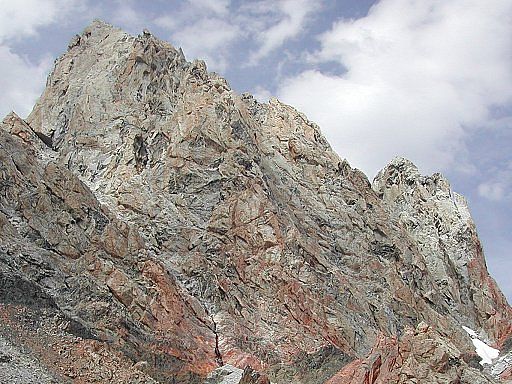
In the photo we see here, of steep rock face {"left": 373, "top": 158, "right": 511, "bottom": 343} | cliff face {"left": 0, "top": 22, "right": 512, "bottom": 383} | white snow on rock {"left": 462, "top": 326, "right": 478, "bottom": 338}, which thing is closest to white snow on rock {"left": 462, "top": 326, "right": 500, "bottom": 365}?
white snow on rock {"left": 462, "top": 326, "right": 478, "bottom": 338}

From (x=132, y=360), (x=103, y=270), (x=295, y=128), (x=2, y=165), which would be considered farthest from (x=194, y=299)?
(x=295, y=128)

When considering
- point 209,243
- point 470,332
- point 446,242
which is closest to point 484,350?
point 470,332

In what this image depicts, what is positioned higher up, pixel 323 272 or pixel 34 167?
pixel 323 272

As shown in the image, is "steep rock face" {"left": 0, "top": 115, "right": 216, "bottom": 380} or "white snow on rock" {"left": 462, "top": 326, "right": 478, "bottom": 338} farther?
"white snow on rock" {"left": 462, "top": 326, "right": 478, "bottom": 338}

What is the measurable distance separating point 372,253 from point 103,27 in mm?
53641

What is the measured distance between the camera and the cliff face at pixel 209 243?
151 feet

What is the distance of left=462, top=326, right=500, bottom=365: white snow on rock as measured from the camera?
78.2 metres

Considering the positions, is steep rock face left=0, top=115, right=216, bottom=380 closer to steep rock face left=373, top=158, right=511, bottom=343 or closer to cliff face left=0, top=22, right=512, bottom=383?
cliff face left=0, top=22, right=512, bottom=383

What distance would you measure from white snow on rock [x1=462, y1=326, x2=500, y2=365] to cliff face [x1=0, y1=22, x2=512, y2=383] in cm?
Result: 174

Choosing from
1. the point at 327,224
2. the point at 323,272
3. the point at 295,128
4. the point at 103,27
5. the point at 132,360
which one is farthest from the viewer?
the point at 103,27

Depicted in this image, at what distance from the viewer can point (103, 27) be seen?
344 feet

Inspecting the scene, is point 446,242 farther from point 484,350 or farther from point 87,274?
point 87,274

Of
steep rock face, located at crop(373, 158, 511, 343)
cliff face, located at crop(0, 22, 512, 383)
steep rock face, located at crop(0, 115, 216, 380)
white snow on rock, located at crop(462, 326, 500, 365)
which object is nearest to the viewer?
cliff face, located at crop(0, 22, 512, 383)

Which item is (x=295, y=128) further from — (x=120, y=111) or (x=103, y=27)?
(x=103, y=27)
